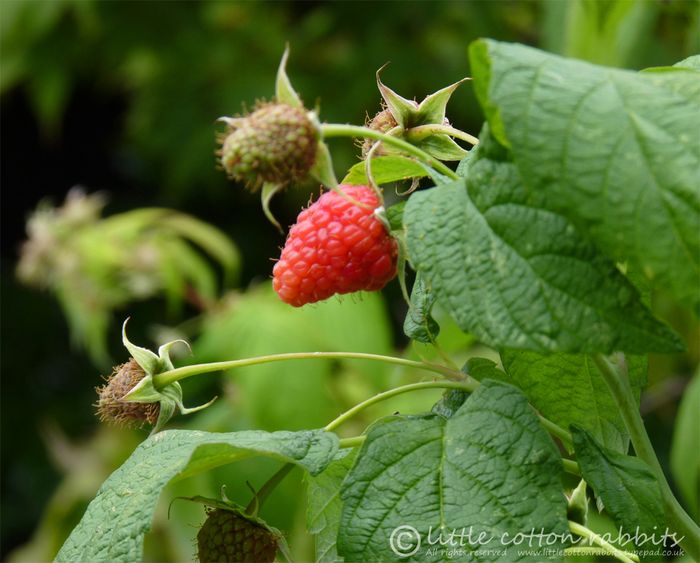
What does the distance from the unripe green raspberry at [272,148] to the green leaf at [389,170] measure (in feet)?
0.21

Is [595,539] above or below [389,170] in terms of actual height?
below

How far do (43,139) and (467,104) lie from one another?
2.01m

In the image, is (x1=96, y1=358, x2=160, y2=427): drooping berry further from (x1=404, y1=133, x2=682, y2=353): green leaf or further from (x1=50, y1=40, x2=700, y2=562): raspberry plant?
(x1=404, y1=133, x2=682, y2=353): green leaf

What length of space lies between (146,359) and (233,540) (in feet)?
0.40

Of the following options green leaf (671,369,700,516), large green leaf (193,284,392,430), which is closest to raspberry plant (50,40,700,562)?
green leaf (671,369,700,516)

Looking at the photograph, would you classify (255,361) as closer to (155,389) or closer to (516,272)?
(155,389)

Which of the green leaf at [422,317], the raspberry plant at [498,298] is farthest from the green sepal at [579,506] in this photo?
the green leaf at [422,317]

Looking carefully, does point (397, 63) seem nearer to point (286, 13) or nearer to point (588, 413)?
point (286, 13)

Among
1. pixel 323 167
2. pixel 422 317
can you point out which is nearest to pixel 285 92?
pixel 323 167

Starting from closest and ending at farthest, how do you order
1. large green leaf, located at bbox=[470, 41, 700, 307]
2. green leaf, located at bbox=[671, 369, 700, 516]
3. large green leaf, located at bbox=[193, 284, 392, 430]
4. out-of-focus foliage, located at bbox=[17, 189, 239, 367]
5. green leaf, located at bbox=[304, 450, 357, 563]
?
1. large green leaf, located at bbox=[470, 41, 700, 307]
2. green leaf, located at bbox=[304, 450, 357, 563]
3. green leaf, located at bbox=[671, 369, 700, 516]
4. large green leaf, located at bbox=[193, 284, 392, 430]
5. out-of-focus foliage, located at bbox=[17, 189, 239, 367]

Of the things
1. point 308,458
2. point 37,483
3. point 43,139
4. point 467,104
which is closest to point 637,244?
point 308,458

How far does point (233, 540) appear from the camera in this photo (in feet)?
1.95

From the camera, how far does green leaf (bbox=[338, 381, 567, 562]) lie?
0.53 m

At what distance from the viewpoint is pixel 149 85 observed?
10.9 ft
